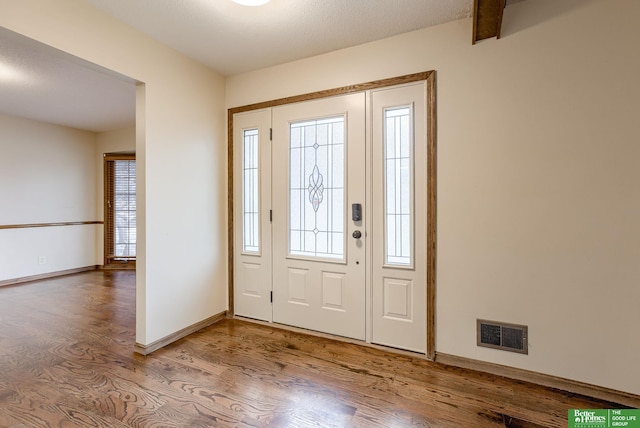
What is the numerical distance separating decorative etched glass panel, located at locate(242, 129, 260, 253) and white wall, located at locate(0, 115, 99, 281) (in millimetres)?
4345

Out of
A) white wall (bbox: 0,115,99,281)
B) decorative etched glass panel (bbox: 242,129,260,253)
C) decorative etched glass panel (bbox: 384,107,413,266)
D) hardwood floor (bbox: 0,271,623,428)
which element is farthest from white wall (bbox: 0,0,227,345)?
white wall (bbox: 0,115,99,281)

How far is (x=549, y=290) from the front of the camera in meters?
2.11

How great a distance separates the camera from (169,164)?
2.75 meters

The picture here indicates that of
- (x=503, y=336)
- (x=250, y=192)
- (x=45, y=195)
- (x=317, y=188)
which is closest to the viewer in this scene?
(x=503, y=336)

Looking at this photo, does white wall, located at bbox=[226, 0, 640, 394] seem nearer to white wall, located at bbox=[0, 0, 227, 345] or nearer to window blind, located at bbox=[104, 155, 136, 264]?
white wall, located at bbox=[0, 0, 227, 345]

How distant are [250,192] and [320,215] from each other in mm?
868

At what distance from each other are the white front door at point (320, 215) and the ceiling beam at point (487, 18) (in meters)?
0.95

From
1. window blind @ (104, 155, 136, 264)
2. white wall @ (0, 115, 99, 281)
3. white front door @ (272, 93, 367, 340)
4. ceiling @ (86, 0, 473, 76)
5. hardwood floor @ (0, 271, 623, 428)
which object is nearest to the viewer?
hardwood floor @ (0, 271, 623, 428)

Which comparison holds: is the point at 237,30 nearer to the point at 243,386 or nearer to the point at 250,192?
the point at 250,192

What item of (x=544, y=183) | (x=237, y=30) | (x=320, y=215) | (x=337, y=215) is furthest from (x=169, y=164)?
(x=544, y=183)

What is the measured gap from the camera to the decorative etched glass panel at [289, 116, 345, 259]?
9.21ft

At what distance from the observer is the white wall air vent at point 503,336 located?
218cm

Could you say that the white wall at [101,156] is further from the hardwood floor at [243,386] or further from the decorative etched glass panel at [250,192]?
the decorative etched glass panel at [250,192]

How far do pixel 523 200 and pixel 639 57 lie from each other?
105 centimetres
